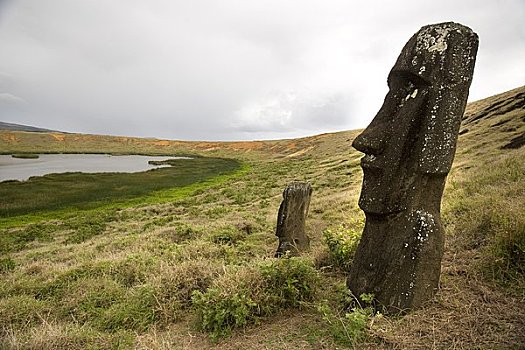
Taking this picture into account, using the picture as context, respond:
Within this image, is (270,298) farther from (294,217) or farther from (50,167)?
(50,167)

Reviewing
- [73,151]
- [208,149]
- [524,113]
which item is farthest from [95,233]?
[208,149]

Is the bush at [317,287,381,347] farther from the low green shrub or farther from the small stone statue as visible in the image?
the low green shrub

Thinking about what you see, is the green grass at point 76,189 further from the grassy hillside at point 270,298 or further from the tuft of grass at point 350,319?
the tuft of grass at point 350,319

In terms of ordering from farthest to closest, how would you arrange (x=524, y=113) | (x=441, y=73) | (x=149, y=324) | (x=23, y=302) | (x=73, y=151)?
(x=73, y=151)
(x=524, y=113)
(x=23, y=302)
(x=149, y=324)
(x=441, y=73)

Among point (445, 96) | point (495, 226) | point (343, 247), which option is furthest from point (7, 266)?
point (495, 226)

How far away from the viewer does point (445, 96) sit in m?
4.82

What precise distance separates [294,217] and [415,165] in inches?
206

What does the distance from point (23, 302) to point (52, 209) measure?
23.7m

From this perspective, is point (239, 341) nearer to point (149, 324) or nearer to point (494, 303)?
point (149, 324)

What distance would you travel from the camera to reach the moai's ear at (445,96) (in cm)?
482

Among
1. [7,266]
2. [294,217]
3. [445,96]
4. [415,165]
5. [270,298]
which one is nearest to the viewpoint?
[445,96]

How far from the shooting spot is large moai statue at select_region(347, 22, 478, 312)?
482 centimetres

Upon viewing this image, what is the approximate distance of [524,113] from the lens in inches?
1288

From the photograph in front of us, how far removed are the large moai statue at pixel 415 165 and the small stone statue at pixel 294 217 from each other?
4.51m
